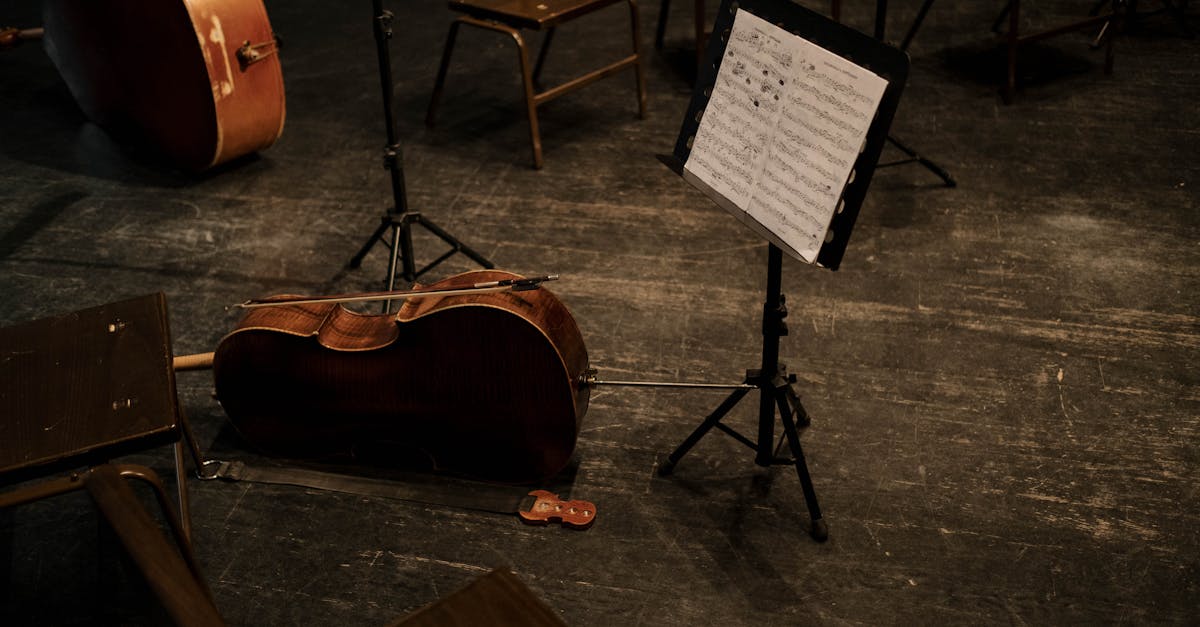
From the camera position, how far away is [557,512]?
7.96ft

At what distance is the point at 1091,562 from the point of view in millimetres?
2281

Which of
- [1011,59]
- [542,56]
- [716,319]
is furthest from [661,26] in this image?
[716,319]

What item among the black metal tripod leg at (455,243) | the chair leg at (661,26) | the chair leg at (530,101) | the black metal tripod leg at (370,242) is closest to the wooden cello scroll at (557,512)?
the black metal tripod leg at (455,243)

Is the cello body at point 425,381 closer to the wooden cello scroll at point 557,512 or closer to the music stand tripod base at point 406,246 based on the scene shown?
the wooden cello scroll at point 557,512

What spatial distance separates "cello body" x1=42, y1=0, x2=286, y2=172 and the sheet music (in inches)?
77.0

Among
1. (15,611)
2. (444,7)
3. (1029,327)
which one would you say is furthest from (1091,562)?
(444,7)

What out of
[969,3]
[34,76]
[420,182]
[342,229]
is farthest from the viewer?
[969,3]

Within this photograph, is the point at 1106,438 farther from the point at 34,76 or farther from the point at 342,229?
the point at 34,76

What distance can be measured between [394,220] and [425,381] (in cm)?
86

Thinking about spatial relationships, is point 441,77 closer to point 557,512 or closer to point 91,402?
point 557,512

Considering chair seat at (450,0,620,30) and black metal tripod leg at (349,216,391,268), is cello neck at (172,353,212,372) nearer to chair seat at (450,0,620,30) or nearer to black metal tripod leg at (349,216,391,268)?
black metal tripod leg at (349,216,391,268)

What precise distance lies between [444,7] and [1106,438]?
11.5 ft

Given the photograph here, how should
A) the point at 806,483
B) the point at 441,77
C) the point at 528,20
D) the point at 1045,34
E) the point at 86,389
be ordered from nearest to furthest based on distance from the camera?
the point at 86,389
the point at 806,483
the point at 528,20
the point at 441,77
the point at 1045,34

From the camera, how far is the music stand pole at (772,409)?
2.28 meters
